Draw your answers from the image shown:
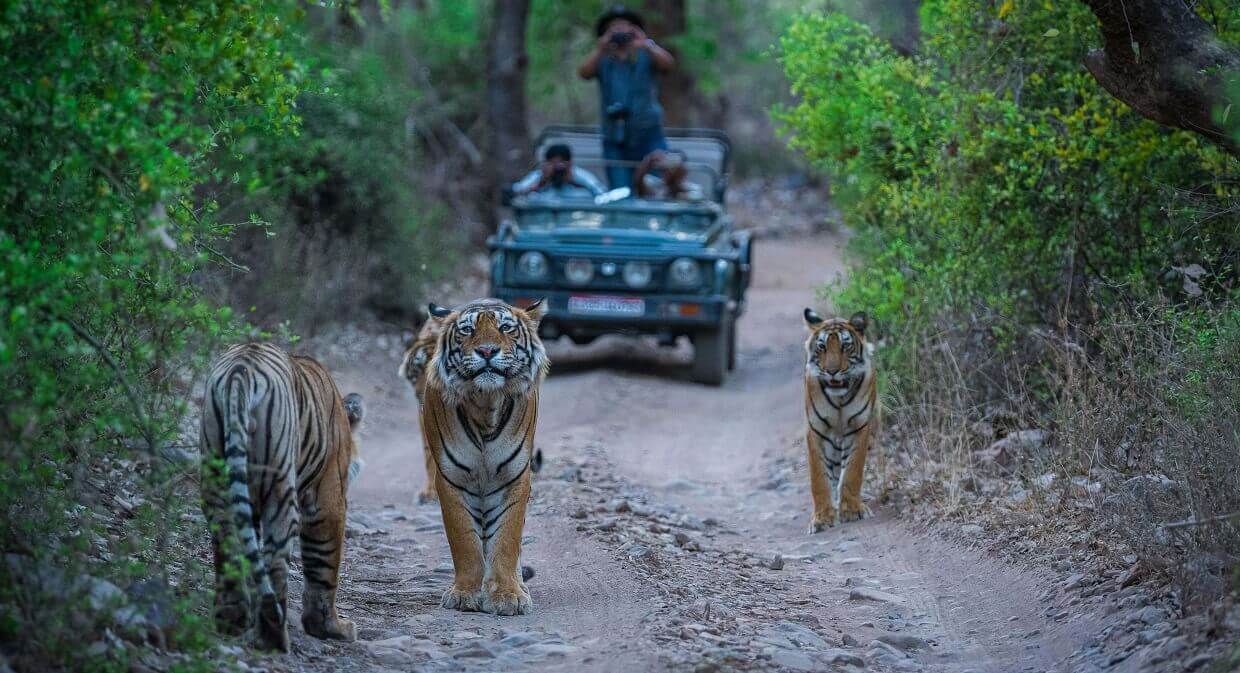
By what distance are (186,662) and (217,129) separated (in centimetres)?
264

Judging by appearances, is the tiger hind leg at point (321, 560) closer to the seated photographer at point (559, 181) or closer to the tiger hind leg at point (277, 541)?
the tiger hind leg at point (277, 541)

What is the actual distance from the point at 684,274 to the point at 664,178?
1.44 metres

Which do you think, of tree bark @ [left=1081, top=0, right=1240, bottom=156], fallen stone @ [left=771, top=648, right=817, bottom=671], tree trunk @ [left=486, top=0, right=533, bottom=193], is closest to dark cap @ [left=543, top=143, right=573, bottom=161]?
tree trunk @ [left=486, top=0, right=533, bottom=193]

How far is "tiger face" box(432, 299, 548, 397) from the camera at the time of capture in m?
6.20

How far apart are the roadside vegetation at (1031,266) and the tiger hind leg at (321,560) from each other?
3.53m

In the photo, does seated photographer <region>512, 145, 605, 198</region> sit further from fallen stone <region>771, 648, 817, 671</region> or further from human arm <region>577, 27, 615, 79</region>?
fallen stone <region>771, 648, 817, 671</region>

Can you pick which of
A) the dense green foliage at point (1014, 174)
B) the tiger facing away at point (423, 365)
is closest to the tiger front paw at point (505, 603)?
the tiger facing away at point (423, 365)

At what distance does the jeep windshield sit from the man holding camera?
28.8 inches

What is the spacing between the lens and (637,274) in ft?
44.2

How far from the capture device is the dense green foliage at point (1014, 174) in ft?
28.3

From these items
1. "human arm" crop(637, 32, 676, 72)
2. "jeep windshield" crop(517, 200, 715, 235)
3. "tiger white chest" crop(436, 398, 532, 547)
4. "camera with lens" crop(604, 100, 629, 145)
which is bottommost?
"tiger white chest" crop(436, 398, 532, 547)

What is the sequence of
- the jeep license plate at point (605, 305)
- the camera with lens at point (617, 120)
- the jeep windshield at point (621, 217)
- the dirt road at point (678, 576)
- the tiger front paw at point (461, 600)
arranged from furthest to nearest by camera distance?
the camera with lens at point (617, 120) < the jeep windshield at point (621, 217) < the jeep license plate at point (605, 305) < the tiger front paw at point (461, 600) < the dirt road at point (678, 576)

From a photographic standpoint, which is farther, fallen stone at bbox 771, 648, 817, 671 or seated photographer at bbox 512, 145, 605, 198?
seated photographer at bbox 512, 145, 605, 198

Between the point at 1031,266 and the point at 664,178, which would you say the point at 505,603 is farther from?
the point at 664,178
